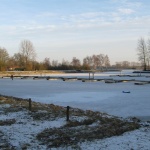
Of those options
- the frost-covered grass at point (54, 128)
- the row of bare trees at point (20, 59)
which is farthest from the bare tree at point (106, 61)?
the frost-covered grass at point (54, 128)

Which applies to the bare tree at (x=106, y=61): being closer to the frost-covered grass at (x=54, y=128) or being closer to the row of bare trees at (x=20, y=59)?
the row of bare trees at (x=20, y=59)

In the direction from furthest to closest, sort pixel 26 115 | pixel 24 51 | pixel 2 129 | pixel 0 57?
→ 1. pixel 24 51
2. pixel 0 57
3. pixel 26 115
4. pixel 2 129

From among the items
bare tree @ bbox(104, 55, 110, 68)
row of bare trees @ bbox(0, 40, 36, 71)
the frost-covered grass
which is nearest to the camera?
the frost-covered grass

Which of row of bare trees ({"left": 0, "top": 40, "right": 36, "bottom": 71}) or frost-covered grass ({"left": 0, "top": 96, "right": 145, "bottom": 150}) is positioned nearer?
frost-covered grass ({"left": 0, "top": 96, "right": 145, "bottom": 150})

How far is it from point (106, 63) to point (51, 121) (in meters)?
163

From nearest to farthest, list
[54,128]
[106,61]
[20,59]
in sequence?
[54,128]
[20,59]
[106,61]

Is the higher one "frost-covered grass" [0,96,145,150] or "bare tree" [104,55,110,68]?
"bare tree" [104,55,110,68]

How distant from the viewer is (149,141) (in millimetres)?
9227

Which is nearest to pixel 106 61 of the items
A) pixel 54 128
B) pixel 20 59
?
pixel 20 59

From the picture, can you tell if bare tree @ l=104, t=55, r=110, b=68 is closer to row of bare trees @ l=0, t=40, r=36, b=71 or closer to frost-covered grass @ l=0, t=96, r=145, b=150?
row of bare trees @ l=0, t=40, r=36, b=71

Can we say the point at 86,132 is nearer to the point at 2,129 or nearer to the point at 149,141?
the point at 149,141

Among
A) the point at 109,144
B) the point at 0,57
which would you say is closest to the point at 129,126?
the point at 109,144

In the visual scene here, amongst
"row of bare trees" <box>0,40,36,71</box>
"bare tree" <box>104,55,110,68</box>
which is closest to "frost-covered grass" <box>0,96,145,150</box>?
"row of bare trees" <box>0,40,36,71</box>

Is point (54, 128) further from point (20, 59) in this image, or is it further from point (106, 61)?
point (106, 61)
